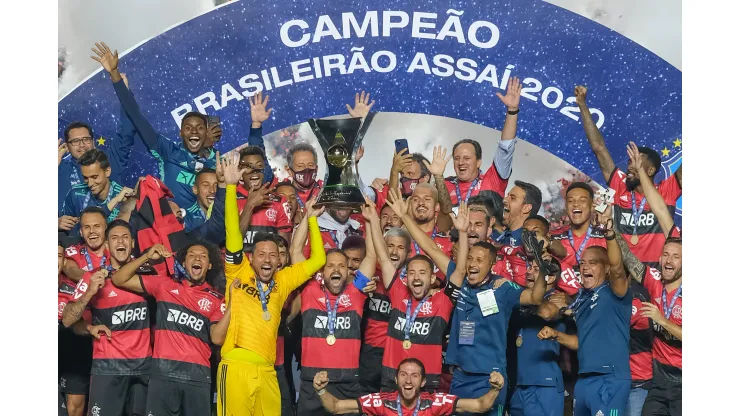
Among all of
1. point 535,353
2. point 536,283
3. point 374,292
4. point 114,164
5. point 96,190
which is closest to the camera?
point 536,283

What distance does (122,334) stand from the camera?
7.62 meters

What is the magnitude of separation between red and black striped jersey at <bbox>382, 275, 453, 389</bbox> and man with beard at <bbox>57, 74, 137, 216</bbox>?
2203mm

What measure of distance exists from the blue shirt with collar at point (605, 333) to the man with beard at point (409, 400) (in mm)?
726

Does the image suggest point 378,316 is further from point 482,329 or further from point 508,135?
point 508,135

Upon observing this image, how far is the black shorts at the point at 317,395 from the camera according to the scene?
294 inches

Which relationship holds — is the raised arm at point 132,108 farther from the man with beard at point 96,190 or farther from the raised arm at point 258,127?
the raised arm at point 258,127

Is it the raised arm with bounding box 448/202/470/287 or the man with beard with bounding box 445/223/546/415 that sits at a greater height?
the raised arm with bounding box 448/202/470/287

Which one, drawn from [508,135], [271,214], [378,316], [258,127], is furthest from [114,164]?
[508,135]

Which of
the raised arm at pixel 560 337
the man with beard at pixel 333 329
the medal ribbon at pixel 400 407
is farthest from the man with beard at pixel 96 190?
the raised arm at pixel 560 337

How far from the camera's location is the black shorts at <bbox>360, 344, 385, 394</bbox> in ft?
25.1

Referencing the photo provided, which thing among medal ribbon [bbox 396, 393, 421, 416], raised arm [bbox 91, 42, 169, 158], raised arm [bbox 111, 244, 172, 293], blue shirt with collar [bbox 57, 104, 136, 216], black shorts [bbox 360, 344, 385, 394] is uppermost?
raised arm [bbox 91, 42, 169, 158]

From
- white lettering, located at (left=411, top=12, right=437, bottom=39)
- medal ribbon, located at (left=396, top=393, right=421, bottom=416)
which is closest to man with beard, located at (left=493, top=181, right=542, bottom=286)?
medal ribbon, located at (left=396, top=393, right=421, bottom=416)

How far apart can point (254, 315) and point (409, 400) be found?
117 centimetres

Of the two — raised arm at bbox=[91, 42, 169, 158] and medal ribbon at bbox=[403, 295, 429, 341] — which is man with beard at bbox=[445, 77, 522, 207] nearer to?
medal ribbon at bbox=[403, 295, 429, 341]
